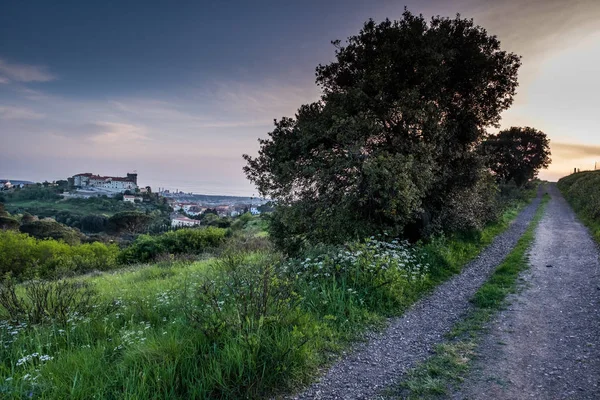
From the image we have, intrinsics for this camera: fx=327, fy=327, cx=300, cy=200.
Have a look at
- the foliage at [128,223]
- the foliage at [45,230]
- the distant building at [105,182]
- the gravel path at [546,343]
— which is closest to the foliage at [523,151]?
the gravel path at [546,343]

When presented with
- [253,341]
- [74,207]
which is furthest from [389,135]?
[74,207]

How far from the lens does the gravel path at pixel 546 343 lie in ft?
13.1

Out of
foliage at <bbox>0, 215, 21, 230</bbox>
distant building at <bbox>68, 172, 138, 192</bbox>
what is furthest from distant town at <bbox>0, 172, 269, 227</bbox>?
foliage at <bbox>0, 215, 21, 230</bbox>

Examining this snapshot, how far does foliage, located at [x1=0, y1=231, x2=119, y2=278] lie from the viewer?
21484 millimetres

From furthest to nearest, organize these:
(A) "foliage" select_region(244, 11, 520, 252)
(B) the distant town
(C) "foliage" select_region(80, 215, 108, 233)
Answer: (B) the distant town → (C) "foliage" select_region(80, 215, 108, 233) → (A) "foliage" select_region(244, 11, 520, 252)

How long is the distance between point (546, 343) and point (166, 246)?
23221 millimetres

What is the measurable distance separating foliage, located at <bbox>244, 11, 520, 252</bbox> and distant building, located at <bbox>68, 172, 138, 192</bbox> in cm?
14476

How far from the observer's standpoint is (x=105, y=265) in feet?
74.0

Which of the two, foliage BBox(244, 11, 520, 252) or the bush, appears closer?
the bush

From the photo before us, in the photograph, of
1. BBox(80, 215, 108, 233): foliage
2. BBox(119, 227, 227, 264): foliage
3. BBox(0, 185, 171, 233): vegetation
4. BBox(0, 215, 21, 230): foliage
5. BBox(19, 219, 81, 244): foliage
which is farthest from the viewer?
BBox(0, 185, 171, 233): vegetation

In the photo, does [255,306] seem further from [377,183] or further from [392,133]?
[392,133]

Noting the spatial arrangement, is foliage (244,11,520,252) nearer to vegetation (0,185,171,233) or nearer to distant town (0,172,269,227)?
vegetation (0,185,171,233)

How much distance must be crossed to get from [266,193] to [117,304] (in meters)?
6.81

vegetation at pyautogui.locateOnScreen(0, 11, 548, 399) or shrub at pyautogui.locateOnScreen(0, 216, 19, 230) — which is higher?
vegetation at pyautogui.locateOnScreen(0, 11, 548, 399)
